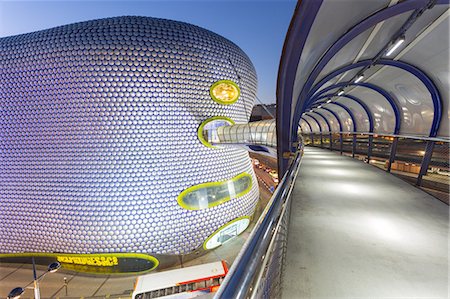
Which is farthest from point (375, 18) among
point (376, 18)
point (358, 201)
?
point (358, 201)

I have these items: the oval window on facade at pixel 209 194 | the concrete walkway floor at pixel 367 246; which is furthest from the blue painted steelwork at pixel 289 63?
the oval window on facade at pixel 209 194

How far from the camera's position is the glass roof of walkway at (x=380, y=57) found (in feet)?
11.2

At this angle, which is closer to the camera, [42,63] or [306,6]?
[306,6]

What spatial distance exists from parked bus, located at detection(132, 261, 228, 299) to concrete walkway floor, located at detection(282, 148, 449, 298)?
630 centimetres

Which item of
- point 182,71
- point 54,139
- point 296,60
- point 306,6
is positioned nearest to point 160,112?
point 182,71

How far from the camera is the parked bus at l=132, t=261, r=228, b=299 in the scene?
300 inches

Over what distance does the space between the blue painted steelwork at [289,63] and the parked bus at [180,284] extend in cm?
561

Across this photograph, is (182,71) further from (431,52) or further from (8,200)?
(8,200)

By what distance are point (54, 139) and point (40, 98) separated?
84.8 inches

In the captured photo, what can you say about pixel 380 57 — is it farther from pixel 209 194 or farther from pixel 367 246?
pixel 209 194

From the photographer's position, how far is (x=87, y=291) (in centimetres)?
905

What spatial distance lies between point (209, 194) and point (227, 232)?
2.98 metres

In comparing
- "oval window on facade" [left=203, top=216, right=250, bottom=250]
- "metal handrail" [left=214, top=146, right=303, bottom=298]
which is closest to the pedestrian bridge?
"metal handrail" [left=214, top=146, right=303, bottom=298]

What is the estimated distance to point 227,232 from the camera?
12328 millimetres
